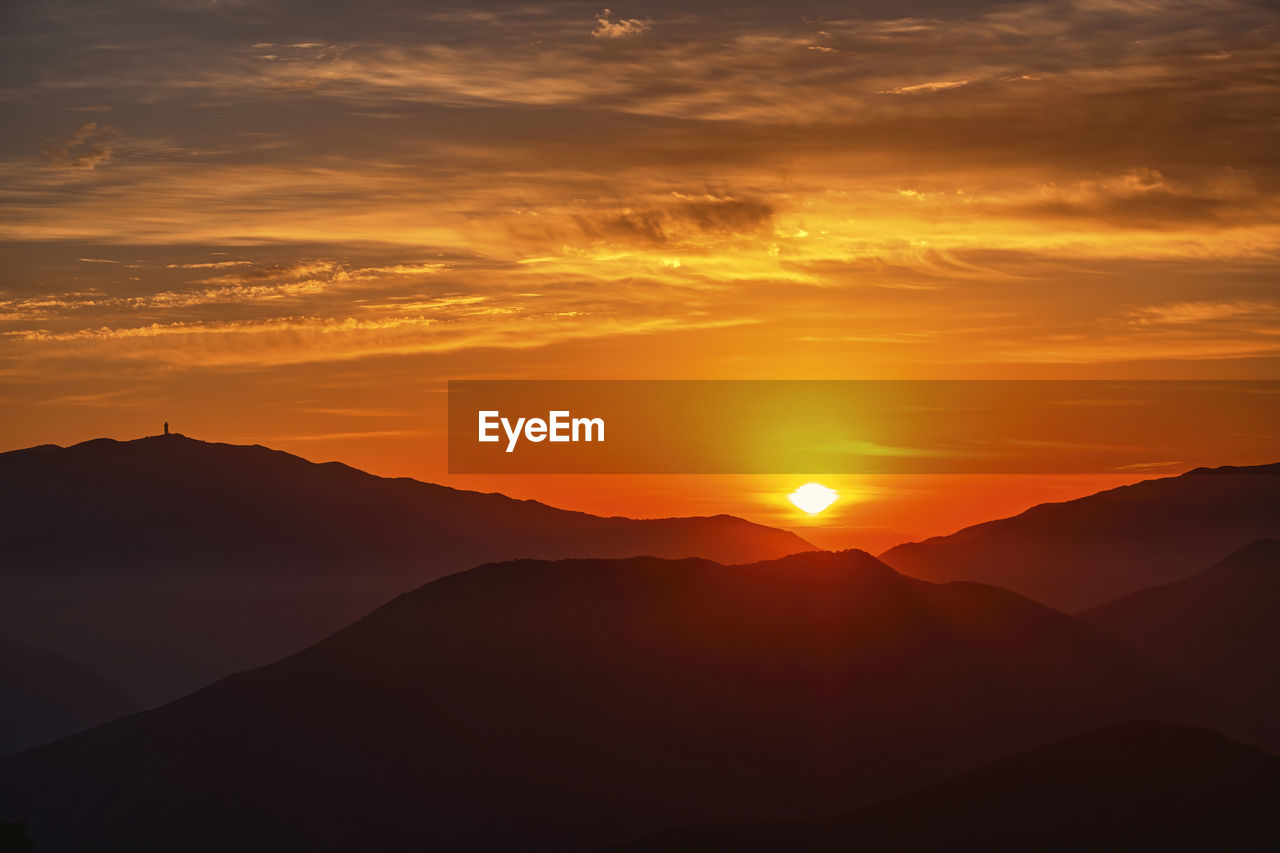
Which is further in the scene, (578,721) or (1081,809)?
(578,721)

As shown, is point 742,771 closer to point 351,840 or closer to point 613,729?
point 613,729

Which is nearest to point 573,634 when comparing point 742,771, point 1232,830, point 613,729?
point 613,729

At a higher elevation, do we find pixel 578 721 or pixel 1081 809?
pixel 1081 809

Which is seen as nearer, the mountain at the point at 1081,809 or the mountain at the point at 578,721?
the mountain at the point at 1081,809

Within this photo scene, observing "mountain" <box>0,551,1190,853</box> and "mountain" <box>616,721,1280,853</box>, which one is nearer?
"mountain" <box>616,721,1280,853</box>
